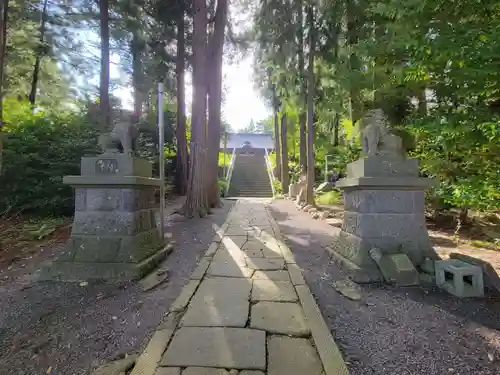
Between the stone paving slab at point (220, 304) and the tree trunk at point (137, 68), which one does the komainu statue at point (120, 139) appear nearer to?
the stone paving slab at point (220, 304)

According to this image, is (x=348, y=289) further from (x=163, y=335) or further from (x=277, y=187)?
(x=277, y=187)

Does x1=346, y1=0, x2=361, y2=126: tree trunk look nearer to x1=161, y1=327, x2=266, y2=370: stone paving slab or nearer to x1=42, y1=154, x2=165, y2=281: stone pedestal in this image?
x1=42, y1=154, x2=165, y2=281: stone pedestal

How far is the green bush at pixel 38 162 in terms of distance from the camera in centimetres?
640

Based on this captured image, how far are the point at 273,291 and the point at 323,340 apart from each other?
100 cm

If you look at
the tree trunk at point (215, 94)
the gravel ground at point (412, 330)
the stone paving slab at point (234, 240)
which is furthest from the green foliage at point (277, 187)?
A: the gravel ground at point (412, 330)

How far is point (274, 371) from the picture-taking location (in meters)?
1.73

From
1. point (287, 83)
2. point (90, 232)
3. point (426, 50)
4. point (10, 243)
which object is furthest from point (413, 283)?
point (287, 83)

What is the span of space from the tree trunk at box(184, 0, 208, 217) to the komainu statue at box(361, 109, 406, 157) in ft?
16.5

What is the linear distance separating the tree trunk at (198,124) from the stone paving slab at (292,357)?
582cm

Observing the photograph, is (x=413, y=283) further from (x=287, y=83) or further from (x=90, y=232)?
(x=287, y=83)

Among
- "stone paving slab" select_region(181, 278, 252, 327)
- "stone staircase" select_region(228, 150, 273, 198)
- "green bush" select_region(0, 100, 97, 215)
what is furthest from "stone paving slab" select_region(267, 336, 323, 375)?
"stone staircase" select_region(228, 150, 273, 198)

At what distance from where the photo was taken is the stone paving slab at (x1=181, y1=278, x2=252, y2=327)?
2307mm

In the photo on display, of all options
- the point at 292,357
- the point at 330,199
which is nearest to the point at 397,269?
the point at 292,357

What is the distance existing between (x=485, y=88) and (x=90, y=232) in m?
4.77
